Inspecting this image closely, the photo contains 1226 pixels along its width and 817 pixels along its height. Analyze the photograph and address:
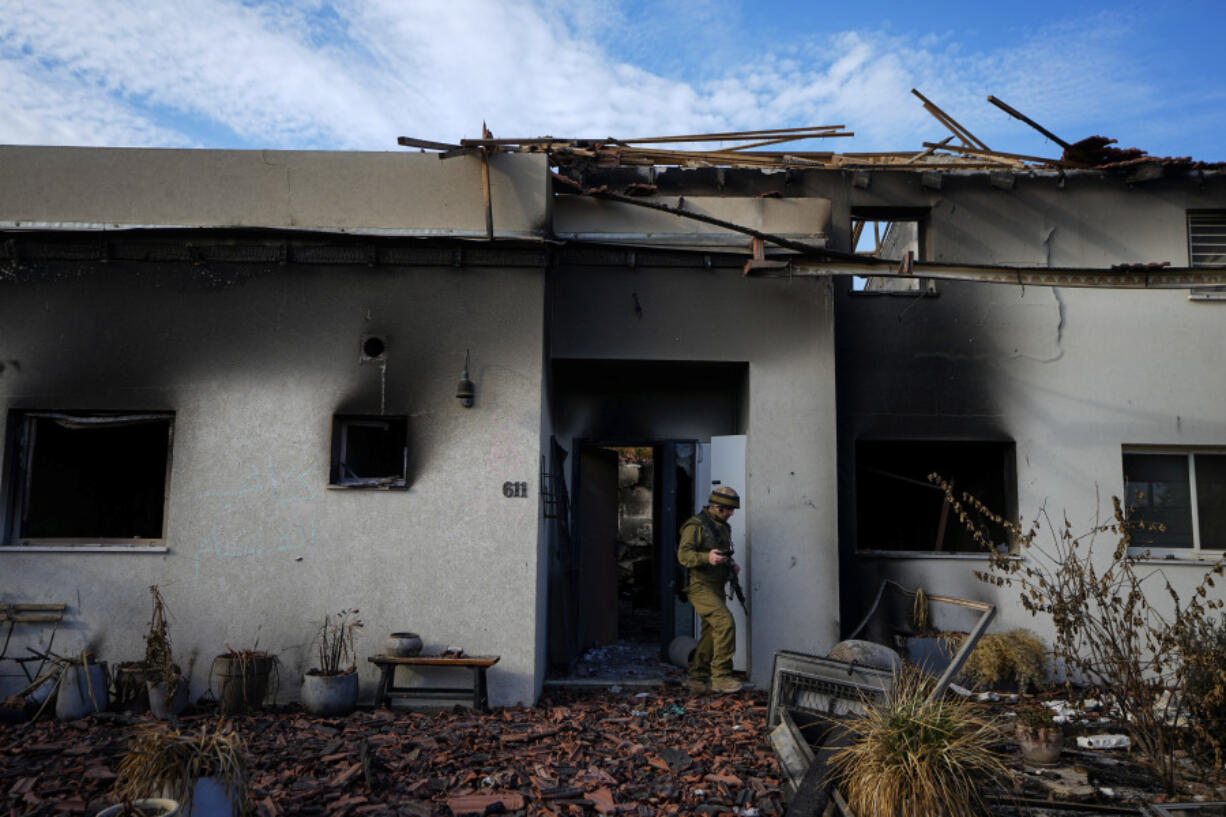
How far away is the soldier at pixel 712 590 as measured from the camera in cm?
803

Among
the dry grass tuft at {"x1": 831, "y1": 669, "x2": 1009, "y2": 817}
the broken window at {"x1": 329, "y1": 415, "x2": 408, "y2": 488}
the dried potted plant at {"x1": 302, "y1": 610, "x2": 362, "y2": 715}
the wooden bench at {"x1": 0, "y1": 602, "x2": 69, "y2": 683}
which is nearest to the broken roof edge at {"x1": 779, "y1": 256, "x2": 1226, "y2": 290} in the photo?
the dry grass tuft at {"x1": 831, "y1": 669, "x2": 1009, "y2": 817}

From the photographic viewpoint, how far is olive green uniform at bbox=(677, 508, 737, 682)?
8.04 m

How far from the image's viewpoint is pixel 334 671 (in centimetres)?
734

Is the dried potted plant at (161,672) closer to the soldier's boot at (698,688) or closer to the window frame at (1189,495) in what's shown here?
the soldier's boot at (698,688)

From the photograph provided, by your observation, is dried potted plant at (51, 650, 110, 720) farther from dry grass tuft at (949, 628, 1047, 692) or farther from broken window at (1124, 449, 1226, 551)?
broken window at (1124, 449, 1226, 551)

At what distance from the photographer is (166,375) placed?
25.8ft

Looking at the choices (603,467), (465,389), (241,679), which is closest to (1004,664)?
(603,467)

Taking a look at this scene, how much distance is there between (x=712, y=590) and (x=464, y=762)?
309cm

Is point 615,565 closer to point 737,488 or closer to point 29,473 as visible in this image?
point 737,488

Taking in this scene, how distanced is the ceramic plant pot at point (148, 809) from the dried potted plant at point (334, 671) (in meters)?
3.12

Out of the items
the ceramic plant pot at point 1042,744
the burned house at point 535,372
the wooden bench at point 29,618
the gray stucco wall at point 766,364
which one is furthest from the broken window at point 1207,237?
the wooden bench at point 29,618

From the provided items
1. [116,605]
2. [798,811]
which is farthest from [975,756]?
[116,605]

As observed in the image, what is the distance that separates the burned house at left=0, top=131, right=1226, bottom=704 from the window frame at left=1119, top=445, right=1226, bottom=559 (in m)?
0.03

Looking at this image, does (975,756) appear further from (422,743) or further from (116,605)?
(116,605)
